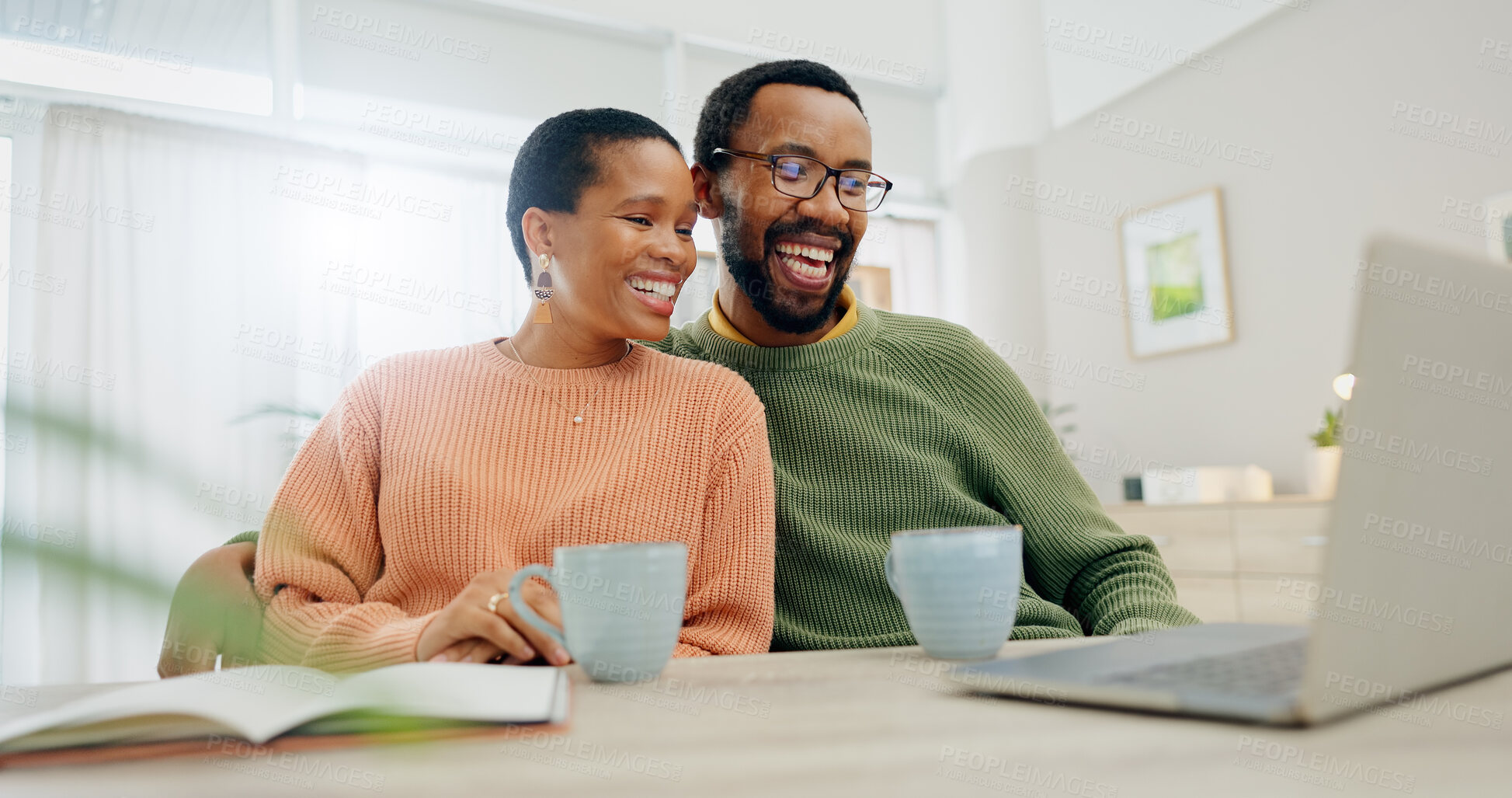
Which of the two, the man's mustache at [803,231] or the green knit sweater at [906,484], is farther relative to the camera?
the man's mustache at [803,231]

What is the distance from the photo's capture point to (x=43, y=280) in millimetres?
3264

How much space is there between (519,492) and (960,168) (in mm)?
3961

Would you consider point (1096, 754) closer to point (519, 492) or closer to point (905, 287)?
point (519, 492)

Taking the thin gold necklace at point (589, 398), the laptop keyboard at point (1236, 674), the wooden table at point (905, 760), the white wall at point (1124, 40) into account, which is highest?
the white wall at point (1124, 40)

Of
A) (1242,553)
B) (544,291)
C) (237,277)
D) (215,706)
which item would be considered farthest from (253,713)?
(237,277)

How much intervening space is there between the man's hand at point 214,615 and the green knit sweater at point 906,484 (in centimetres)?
62

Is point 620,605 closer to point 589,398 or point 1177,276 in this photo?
point 589,398

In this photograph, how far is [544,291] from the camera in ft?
4.11

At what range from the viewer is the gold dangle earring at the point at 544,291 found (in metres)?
1.22

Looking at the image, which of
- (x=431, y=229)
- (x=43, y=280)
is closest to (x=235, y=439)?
(x=43, y=280)

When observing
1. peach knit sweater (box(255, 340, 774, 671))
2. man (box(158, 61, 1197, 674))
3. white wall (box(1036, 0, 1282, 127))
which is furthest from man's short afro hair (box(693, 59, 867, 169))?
white wall (box(1036, 0, 1282, 127))

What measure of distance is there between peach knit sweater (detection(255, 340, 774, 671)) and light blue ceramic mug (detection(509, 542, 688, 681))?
0.88 ft

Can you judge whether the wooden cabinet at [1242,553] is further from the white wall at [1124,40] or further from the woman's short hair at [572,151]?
the woman's short hair at [572,151]

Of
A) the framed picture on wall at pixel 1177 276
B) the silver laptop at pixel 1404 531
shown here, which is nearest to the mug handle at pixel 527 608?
the silver laptop at pixel 1404 531
